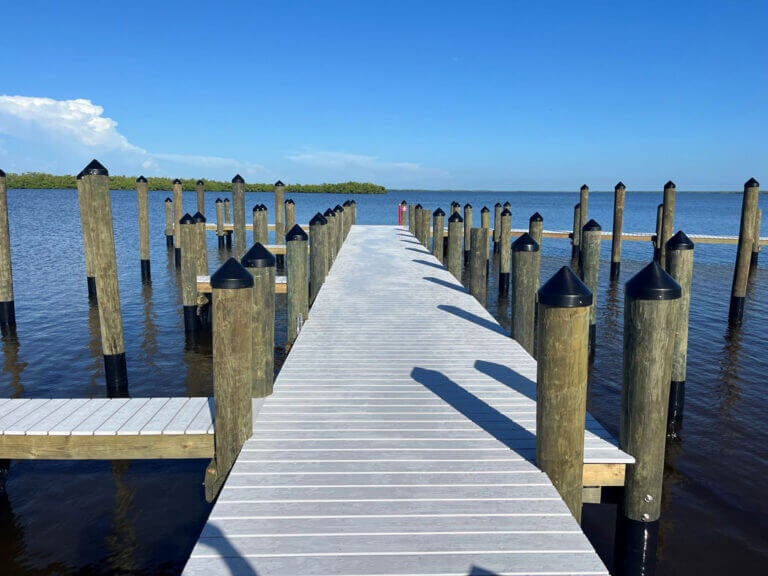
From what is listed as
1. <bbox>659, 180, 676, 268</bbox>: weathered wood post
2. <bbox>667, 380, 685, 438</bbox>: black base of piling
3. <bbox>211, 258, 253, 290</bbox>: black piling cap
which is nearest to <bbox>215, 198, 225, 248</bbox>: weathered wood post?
<bbox>659, 180, 676, 268</bbox>: weathered wood post

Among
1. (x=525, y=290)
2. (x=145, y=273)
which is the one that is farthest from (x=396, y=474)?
(x=145, y=273)

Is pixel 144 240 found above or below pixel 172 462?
above

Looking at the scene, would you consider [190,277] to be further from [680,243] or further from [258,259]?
[680,243]

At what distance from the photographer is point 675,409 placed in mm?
8047

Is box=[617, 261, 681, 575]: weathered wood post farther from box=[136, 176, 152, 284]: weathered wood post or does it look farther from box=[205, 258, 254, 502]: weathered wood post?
box=[136, 176, 152, 284]: weathered wood post

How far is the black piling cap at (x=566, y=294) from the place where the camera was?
401 centimetres

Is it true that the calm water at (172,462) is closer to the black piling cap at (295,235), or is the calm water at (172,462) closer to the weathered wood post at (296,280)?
the weathered wood post at (296,280)

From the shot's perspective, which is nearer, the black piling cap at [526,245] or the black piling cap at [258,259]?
the black piling cap at [258,259]

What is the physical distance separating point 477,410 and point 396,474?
143 cm

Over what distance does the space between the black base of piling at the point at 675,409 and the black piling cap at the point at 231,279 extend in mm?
6086

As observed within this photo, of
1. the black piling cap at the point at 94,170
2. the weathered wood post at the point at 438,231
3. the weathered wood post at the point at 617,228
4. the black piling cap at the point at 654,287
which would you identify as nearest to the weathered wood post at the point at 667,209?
the weathered wood post at the point at 617,228

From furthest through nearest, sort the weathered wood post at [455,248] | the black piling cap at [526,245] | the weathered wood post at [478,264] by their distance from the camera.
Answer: the weathered wood post at [455,248], the weathered wood post at [478,264], the black piling cap at [526,245]

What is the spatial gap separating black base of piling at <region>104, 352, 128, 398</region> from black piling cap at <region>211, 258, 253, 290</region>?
184 inches

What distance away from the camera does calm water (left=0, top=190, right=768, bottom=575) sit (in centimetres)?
546
